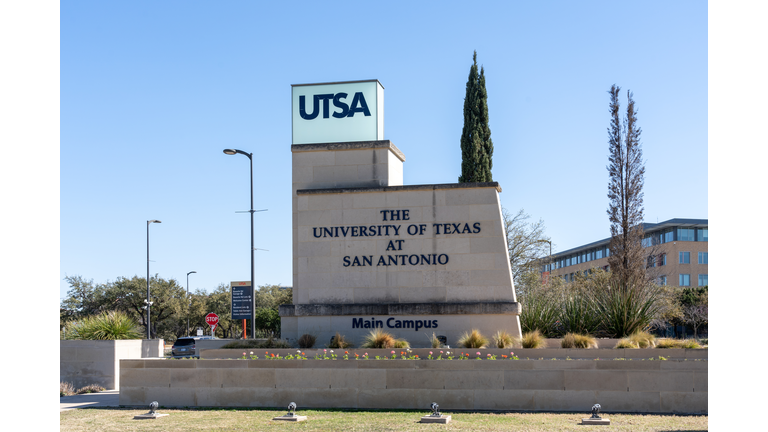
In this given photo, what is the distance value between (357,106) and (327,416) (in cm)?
953

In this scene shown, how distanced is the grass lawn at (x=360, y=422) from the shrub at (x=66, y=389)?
5.16m

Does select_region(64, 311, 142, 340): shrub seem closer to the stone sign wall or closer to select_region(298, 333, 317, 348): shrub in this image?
the stone sign wall

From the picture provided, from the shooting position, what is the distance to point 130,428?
1148 centimetres

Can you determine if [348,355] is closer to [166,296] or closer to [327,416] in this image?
[327,416]

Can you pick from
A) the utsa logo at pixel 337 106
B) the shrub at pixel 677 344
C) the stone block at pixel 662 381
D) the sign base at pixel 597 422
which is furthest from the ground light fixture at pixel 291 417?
the utsa logo at pixel 337 106

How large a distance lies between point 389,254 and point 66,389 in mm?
10082

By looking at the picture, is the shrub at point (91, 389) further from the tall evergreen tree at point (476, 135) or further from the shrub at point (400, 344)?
the tall evergreen tree at point (476, 135)

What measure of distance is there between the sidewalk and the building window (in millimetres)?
79157

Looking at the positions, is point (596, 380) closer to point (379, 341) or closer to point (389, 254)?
point (379, 341)

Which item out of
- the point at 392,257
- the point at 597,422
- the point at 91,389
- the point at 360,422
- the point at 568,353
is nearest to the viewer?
the point at 597,422

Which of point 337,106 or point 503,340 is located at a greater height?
point 337,106

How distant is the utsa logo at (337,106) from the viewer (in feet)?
62.0

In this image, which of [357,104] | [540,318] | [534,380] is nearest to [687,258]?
[540,318]

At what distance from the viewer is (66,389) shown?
18.5m
